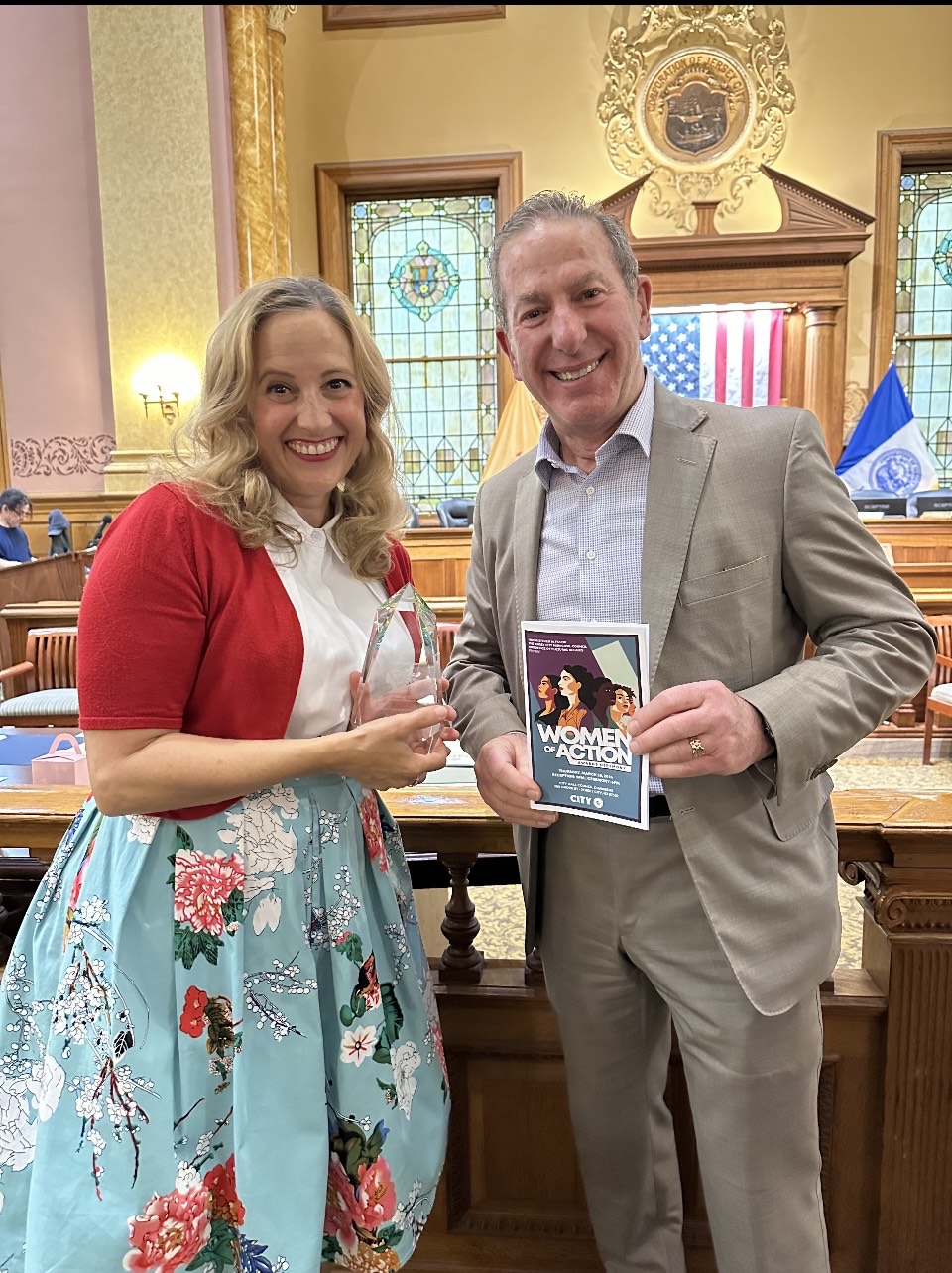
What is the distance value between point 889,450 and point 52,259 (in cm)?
757

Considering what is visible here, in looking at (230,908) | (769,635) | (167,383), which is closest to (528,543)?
(769,635)

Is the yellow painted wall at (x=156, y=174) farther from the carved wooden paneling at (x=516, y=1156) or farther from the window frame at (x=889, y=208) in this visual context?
the carved wooden paneling at (x=516, y=1156)

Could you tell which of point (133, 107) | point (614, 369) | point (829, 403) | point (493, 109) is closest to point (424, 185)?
point (493, 109)

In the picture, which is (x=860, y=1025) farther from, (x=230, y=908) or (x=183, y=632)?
(x=183, y=632)

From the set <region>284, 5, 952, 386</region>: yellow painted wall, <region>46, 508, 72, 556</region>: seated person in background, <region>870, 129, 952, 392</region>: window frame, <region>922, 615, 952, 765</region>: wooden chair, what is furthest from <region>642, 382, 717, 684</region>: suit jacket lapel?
<region>870, 129, 952, 392</region>: window frame

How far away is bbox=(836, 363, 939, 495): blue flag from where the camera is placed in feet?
28.3

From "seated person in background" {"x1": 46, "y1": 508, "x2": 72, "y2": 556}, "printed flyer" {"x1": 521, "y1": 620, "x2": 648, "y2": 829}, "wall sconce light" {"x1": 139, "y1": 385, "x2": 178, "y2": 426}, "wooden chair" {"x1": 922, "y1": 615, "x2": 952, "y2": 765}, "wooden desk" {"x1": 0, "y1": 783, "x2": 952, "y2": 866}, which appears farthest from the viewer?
"seated person in background" {"x1": 46, "y1": 508, "x2": 72, "y2": 556}

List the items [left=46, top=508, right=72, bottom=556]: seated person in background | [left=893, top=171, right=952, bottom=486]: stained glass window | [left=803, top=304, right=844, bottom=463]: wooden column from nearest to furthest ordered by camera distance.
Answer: [left=46, top=508, right=72, bottom=556]: seated person in background → [left=803, top=304, right=844, bottom=463]: wooden column → [left=893, top=171, right=952, bottom=486]: stained glass window

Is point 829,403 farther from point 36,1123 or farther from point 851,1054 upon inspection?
point 36,1123

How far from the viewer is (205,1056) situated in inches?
44.4

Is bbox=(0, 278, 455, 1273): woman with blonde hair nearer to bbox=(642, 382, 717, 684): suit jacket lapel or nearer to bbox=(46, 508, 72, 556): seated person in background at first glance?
bbox=(642, 382, 717, 684): suit jacket lapel

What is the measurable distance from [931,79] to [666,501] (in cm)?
982

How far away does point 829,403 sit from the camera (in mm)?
8758

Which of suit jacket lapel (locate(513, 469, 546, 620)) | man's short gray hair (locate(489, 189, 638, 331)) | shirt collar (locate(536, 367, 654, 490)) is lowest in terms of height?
suit jacket lapel (locate(513, 469, 546, 620))
